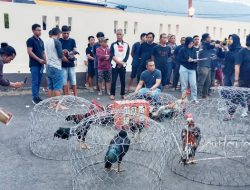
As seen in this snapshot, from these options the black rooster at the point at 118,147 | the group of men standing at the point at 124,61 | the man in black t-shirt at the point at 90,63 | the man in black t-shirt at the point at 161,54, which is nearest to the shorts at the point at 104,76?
the group of men standing at the point at 124,61

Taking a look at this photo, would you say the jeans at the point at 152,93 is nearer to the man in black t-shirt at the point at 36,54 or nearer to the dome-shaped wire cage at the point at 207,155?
the dome-shaped wire cage at the point at 207,155

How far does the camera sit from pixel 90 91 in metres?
9.54

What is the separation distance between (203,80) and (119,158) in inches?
199

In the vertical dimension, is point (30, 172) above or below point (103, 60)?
below

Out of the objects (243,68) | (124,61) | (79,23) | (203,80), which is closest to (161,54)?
(124,61)

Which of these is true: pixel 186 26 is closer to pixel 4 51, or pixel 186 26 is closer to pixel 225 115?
pixel 225 115

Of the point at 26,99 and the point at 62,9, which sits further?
the point at 62,9

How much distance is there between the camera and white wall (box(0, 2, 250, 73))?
990 cm

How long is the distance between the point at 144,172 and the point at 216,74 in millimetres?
6989

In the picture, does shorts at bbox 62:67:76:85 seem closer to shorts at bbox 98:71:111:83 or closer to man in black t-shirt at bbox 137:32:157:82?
shorts at bbox 98:71:111:83

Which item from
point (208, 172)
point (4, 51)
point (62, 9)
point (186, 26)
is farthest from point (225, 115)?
point (186, 26)

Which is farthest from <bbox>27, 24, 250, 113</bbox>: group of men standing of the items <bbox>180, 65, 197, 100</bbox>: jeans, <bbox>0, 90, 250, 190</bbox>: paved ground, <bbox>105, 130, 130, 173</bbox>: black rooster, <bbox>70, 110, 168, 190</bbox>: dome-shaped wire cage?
<bbox>105, 130, 130, 173</bbox>: black rooster

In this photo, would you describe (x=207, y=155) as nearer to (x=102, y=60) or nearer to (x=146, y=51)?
(x=146, y=51)

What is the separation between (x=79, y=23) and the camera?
11.1 meters
